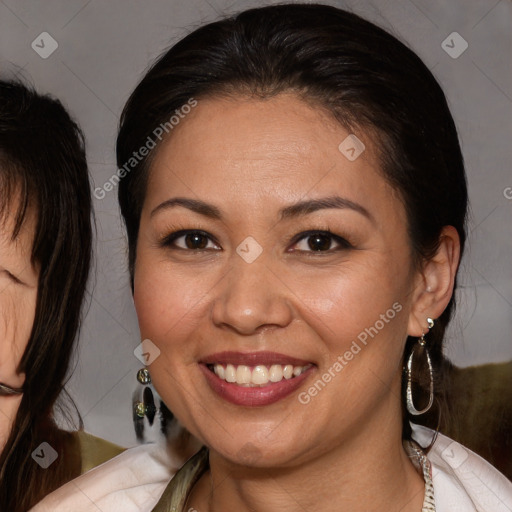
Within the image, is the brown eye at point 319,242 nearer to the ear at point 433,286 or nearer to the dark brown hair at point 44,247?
the ear at point 433,286

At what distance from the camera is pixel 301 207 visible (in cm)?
120

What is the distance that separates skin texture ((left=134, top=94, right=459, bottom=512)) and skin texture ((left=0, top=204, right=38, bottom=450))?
0.33 metres

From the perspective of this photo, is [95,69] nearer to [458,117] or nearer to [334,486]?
[458,117]

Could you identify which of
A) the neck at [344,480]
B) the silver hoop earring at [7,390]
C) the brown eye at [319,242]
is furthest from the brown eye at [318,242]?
the silver hoop earring at [7,390]

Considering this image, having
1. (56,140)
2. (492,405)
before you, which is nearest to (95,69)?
(56,140)

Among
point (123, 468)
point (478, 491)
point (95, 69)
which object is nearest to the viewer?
point (478, 491)

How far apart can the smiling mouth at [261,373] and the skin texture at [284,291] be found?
0.9 inches

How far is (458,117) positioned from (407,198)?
39 centimetres

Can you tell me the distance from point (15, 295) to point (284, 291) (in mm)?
592

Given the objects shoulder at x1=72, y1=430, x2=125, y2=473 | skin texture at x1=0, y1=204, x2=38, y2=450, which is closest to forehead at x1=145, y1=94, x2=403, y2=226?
skin texture at x1=0, y1=204, x2=38, y2=450

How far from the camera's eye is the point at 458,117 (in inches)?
63.7

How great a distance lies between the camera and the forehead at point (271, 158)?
1.20 meters

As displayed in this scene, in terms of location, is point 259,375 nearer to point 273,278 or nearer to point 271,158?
point 273,278

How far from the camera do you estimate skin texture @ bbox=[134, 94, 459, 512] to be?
121cm
